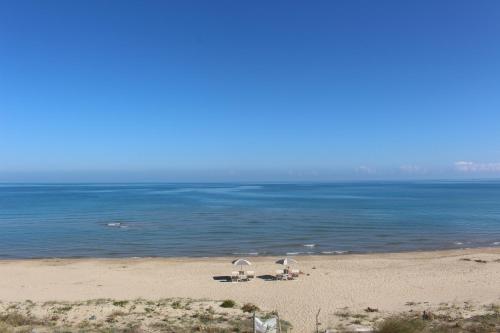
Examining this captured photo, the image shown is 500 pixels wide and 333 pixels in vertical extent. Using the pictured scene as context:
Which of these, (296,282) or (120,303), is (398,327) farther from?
(296,282)

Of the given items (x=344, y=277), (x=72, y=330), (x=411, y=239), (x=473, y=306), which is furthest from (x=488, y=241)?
(x=72, y=330)

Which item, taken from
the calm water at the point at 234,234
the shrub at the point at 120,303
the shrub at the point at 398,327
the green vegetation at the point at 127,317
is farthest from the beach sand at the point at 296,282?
the calm water at the point at 234,234

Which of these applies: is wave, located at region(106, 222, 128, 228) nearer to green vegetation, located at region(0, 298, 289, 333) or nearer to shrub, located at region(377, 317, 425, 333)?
green vegetation, located at region(0, 298, 289, 333)

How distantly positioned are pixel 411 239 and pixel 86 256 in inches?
1091

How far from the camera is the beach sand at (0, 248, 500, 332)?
755 inches

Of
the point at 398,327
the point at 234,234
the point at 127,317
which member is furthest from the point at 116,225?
the point at 398,327

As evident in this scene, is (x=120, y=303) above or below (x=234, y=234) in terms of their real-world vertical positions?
above

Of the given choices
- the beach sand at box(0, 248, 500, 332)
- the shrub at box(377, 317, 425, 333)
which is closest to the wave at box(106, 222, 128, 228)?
the beach sand at box(0, 248, 500, 332)

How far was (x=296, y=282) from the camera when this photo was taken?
930 inches

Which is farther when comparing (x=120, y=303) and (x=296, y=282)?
(x=296, y=282)

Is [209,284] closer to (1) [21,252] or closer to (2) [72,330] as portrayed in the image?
(2) [72,330]

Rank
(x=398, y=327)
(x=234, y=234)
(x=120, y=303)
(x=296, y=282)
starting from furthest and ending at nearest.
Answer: (x=234, y=234) < (x=296, y=282) < (x=120, y=303) < (x=398, y=327)

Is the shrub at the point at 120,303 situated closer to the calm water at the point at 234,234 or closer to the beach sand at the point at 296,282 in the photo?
the beach sand at the point at 296,282

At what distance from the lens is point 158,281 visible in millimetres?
24422
